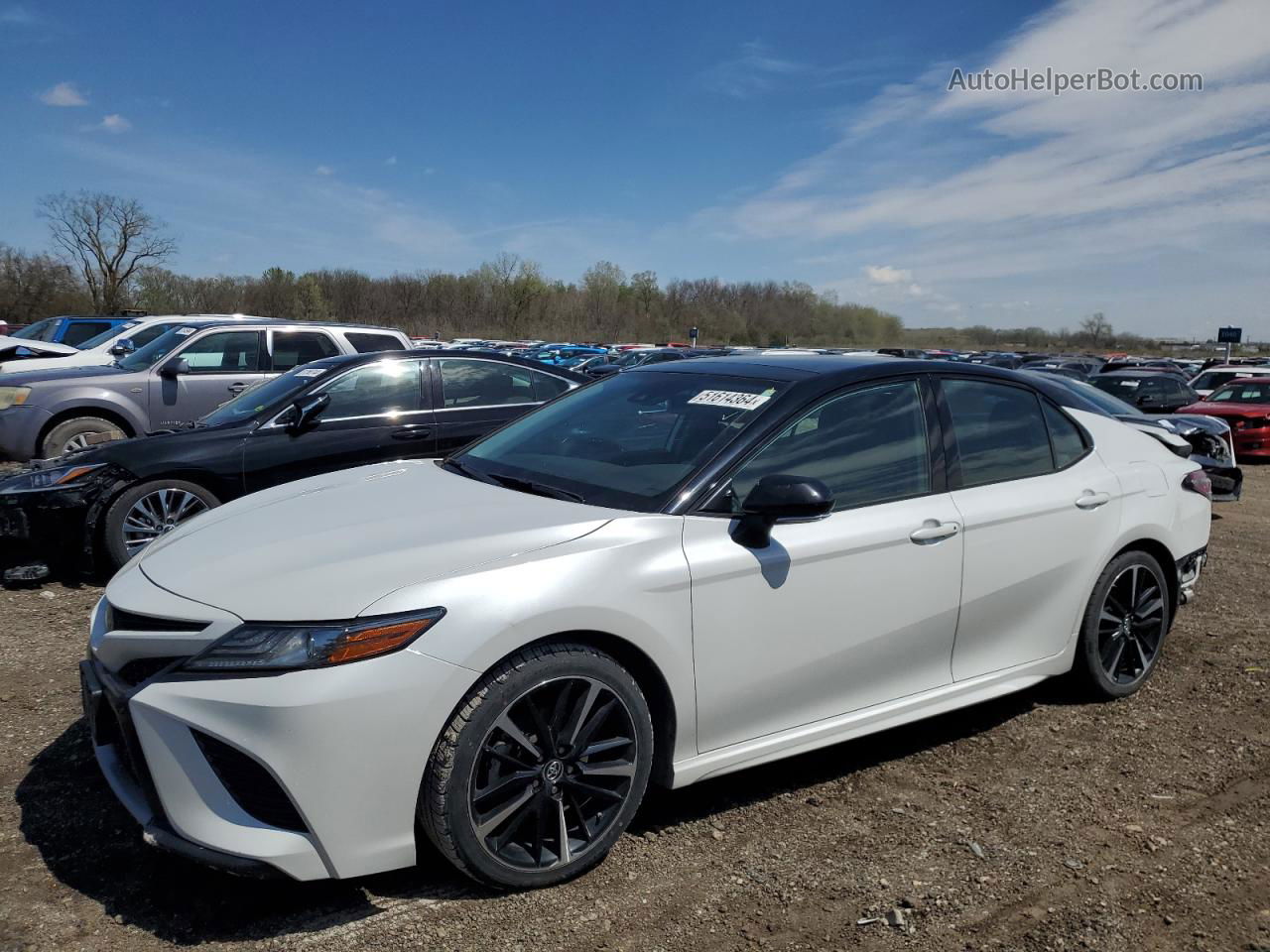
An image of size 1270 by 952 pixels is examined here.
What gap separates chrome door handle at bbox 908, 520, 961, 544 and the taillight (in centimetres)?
181

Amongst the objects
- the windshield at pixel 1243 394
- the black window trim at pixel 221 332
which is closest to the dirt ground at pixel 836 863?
the black window trim at pixel 221 332

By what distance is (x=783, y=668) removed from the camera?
3256 millimetres

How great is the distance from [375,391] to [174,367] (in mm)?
3714

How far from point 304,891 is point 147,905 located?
1.42ft

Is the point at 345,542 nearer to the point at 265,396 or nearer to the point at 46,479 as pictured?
the point at 46,479

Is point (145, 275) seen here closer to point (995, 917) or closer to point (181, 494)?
point (181, 494)

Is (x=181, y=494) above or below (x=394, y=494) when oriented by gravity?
below

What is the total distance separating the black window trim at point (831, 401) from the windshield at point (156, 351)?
27.2ft

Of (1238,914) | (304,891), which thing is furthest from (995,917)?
(304,891)

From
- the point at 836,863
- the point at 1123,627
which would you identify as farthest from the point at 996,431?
the point at 836,863

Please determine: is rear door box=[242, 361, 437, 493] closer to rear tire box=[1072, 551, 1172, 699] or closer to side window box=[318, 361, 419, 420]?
side window box=[318, 361, 419, 420]

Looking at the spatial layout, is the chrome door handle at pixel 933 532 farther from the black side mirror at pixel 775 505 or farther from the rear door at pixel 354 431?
the rear door at pixel 354 431

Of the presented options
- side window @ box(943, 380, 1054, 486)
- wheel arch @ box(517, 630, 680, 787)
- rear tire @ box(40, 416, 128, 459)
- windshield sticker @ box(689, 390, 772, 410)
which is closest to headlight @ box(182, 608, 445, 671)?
wheel arch @ box(517, 630, 680, 787)

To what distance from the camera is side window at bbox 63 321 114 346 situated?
25953 millimetres
